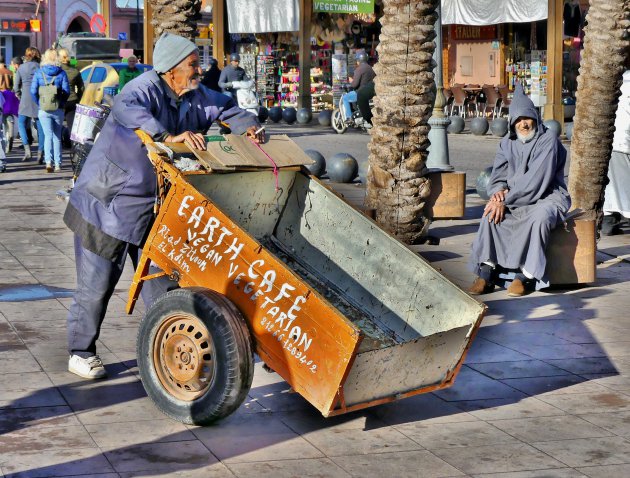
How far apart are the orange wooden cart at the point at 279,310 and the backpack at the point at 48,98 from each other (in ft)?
34.8

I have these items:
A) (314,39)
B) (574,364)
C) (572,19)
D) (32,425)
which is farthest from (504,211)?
(314,39)

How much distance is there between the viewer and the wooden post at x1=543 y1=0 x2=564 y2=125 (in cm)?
2528

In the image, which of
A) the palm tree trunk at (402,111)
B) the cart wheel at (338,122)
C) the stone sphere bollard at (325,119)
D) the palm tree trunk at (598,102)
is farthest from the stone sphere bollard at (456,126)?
the palm tree trunk at (402,111)

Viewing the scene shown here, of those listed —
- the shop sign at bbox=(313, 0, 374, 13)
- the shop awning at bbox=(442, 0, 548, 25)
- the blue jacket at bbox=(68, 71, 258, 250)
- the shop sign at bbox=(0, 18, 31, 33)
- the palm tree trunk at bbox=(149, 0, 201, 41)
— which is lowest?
the blue jacket at bbox=(68, 71, 258, 250)


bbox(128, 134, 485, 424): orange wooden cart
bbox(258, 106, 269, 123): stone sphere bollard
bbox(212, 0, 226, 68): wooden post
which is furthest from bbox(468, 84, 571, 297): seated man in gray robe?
bbox(212, 0, 226, 68): wooden post

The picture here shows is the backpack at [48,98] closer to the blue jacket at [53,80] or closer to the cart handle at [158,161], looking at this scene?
the blue jacket at [53,80]

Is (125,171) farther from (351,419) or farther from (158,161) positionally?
(351,419)

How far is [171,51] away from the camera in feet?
21.1

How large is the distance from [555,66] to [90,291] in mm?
20173

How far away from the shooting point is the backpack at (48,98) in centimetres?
1681

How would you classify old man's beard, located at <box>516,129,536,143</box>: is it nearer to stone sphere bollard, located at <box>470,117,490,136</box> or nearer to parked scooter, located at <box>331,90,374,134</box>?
stone sphere bollard, located at <box>470,117,490,136</box>

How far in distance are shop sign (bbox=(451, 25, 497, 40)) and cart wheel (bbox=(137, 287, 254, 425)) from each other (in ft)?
91.6

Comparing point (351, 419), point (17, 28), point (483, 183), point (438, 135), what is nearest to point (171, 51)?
point (351, 419)

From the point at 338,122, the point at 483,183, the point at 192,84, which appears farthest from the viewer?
the point at 338,122
